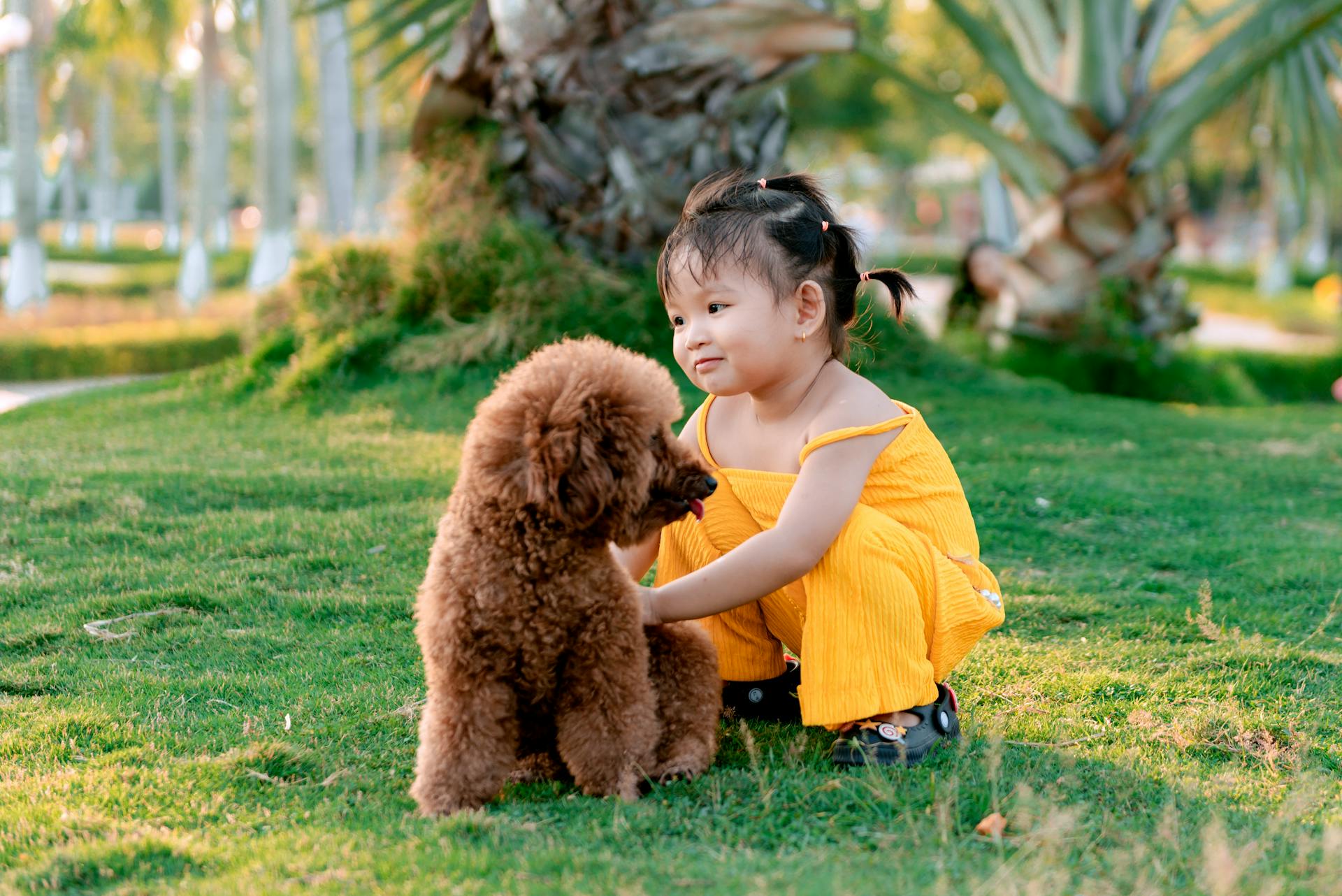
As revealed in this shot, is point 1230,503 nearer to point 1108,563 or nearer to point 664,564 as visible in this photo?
point 1108,563

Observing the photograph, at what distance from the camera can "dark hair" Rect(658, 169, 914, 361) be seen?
3.08 meters

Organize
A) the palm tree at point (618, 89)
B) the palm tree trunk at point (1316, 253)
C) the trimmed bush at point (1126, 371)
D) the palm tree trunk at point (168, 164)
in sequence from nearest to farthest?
the palm tree at point (618, 89)
the trimmed bush at point (1126, 371)
the palm tree trunk at point (1316, 253)
the palm tree trunk at point (168, 164)

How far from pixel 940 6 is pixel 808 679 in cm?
693

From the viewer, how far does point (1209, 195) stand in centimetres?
5694

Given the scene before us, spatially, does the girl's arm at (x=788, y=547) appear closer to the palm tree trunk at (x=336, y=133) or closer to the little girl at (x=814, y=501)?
the little girl at (x=814, y=501)

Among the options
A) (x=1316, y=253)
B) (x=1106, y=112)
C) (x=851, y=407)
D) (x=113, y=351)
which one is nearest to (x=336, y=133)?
(x=113, y=351)

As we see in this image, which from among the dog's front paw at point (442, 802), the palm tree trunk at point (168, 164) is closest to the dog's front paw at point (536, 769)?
the dog's front paw at point (442, 802)

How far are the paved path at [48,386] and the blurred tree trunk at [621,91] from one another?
5.34 metres

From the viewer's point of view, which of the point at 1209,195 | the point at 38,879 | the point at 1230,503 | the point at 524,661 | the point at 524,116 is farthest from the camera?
the point at 1209,195

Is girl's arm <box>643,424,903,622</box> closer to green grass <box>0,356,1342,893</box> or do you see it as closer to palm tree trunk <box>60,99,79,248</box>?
green grass <box>0,356,1342,893</box>

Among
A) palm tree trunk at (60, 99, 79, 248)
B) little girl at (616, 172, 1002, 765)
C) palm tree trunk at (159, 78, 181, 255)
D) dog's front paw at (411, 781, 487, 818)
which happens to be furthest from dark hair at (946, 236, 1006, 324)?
palm tree trunk at (60, 99, 79, 248)

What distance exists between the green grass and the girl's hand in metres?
0.39

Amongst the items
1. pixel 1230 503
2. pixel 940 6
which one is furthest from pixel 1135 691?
pixel 940 6

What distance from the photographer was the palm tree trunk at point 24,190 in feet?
61.1
